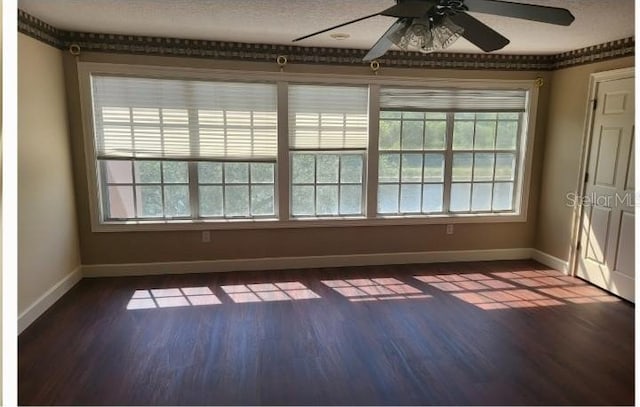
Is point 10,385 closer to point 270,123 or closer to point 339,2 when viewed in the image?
point 339,2

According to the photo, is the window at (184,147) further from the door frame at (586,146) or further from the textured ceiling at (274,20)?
the door frame at (586,146)

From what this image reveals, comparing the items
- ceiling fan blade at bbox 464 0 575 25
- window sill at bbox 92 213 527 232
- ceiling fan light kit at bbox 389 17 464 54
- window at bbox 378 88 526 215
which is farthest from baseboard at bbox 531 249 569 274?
ceiling fan light kit at bbox 389 17 464 54

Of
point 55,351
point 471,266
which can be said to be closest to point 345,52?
point 471,266

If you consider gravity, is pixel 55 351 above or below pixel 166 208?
below

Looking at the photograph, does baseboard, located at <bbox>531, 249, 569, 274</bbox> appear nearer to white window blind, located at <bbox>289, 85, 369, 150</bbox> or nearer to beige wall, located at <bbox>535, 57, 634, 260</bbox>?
beige wall, located at <bbox>535, 57, 634, 260</bbox>

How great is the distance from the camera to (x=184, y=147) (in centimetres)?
386

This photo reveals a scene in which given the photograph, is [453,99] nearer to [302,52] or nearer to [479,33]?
[302,52]

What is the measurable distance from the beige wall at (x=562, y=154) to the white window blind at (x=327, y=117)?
2.06 metres

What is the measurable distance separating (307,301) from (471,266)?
2.06 metres

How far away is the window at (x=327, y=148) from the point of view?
157 inches

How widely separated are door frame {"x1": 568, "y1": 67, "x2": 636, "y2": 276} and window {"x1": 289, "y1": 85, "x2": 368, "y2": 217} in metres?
2.14

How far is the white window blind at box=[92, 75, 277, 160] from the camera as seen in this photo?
3676 millimetres

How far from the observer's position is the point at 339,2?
2.54 meters

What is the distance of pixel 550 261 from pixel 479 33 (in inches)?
134
